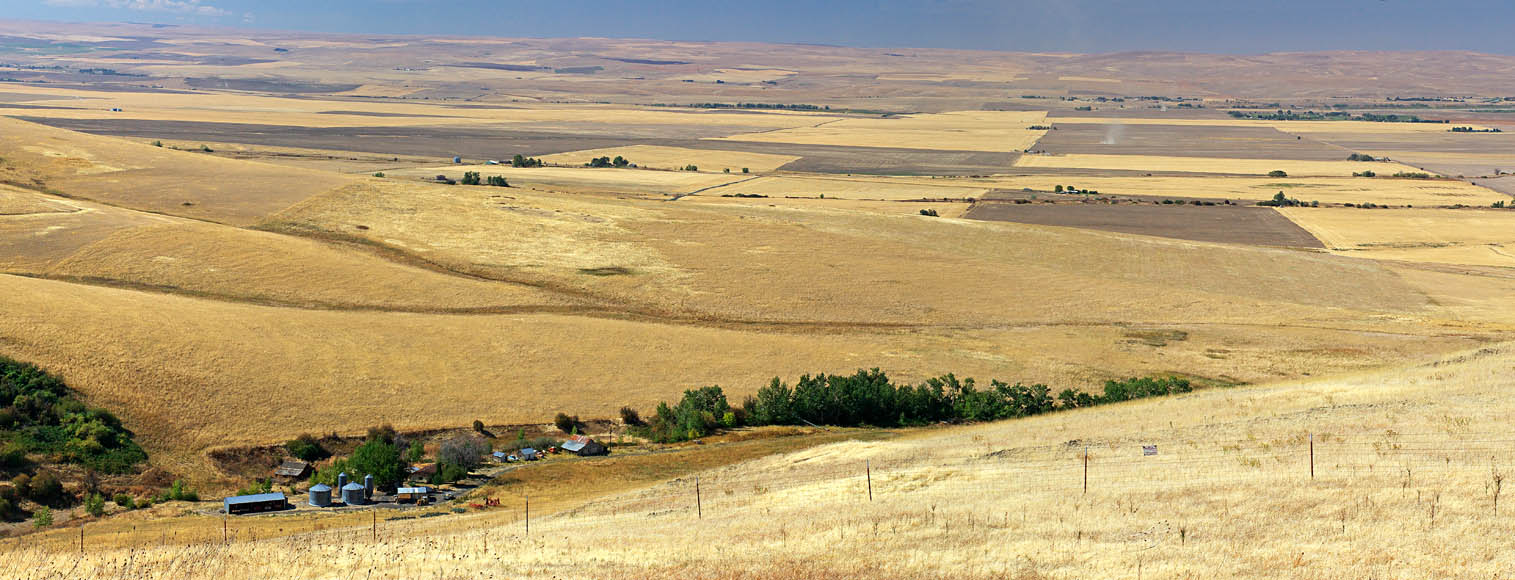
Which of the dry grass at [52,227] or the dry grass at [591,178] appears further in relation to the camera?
the dry grass at [591,178]

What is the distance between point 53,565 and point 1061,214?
10089 cm

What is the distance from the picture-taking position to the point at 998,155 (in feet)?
625

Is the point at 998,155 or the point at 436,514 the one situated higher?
the point at 998,155

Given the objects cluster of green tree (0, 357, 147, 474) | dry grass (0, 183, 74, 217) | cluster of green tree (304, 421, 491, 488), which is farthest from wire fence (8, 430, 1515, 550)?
dry grass (0, 183, 74, 217)

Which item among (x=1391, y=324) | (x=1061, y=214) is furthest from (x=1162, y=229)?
(x=1391, y=324)

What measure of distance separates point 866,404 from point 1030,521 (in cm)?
2498

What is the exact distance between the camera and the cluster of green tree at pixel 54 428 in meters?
40.8

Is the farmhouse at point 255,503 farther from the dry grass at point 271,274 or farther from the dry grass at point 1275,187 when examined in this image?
the dry grass at point 1275,187

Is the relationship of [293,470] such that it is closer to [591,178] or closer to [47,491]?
[47,491]

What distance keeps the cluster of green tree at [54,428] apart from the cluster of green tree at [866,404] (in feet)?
63.7

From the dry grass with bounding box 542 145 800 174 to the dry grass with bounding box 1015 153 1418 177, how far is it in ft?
126

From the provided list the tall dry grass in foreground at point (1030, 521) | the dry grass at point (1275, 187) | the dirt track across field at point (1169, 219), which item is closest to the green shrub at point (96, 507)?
the tall dry grass in foreground at point (1030, 521)

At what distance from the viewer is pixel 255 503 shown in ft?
120

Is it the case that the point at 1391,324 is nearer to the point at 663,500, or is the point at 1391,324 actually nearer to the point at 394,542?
the point at 663,500
